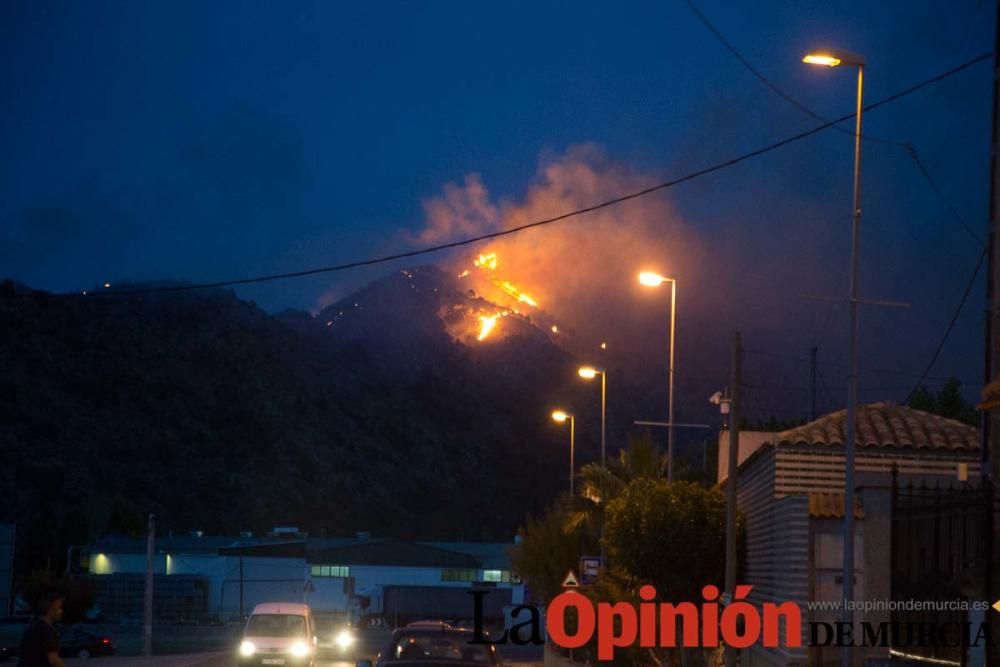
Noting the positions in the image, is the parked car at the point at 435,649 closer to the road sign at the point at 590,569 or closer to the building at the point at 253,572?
the road sign at the point at 590,569

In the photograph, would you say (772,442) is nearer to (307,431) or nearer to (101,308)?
(307,431)

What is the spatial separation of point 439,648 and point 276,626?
50.3 ft

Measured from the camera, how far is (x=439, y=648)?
14898mm

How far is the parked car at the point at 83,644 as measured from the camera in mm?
50125

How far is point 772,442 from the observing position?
24891 millimetres

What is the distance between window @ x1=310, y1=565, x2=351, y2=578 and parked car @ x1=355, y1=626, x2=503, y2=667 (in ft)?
208

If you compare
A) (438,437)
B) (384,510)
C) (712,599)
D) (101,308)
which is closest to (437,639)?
(712,599)

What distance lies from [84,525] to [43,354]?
2049 inches

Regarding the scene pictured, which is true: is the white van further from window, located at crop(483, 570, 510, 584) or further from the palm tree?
window, located at crop(483, 570, 510, 584)

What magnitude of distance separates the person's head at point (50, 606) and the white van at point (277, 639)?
622 inches

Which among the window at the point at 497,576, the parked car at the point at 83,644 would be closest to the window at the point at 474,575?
the window at the point at 497,576

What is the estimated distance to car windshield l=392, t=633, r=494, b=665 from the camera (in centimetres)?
1478

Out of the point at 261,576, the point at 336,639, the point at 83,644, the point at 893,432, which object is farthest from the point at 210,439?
the point at 893,432

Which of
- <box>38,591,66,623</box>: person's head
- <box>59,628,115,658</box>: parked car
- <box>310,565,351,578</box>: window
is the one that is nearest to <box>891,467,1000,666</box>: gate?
<box>38,591,66,623</box>: person's head
